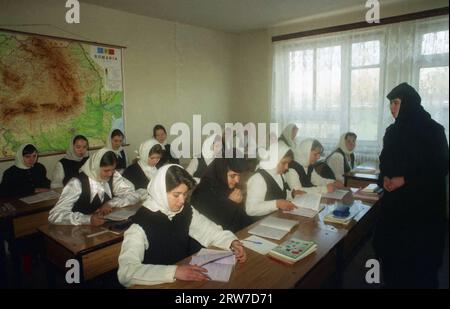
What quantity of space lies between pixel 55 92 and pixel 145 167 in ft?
5.12

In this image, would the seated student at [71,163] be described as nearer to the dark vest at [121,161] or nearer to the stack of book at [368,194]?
the dark vest at [121,161]

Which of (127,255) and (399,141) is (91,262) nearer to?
(127,255)

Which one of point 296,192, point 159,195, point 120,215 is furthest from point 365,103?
point 159,195

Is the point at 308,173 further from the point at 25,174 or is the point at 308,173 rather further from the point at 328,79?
the point at 25,174

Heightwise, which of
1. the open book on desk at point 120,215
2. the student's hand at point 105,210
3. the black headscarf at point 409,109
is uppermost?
the black headscarf at point 409,109

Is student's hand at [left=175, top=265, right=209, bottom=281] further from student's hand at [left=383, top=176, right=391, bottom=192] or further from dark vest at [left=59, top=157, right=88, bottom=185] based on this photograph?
dark vest at [left=59, top=157, right=88, bottom=185]

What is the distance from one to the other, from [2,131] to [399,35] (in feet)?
17.3

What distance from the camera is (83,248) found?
1.81 m

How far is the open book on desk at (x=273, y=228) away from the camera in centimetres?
188

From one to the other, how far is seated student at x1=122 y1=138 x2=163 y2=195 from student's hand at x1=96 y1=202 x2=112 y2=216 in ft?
2.93

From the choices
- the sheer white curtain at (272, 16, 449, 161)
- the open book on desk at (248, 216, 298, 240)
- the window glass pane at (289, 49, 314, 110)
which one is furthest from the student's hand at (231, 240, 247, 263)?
the window glass pane at (289, 49, 314, 110)

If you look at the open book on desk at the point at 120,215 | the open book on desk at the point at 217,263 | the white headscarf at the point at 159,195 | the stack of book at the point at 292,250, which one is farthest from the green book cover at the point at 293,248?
the open book on desk at the point at 120,215

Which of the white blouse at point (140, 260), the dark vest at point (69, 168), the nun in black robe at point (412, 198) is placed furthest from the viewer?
the dark vest at point (69, 168)
